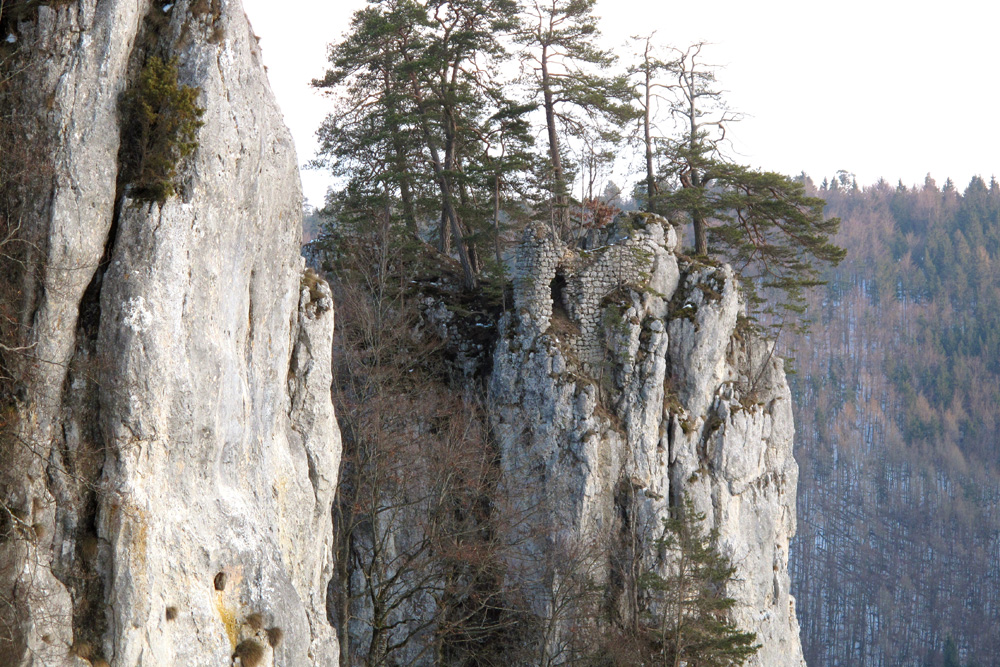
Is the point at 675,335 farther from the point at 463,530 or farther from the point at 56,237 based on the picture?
the point at 56,237

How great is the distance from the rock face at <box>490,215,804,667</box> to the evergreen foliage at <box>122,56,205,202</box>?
1077cm

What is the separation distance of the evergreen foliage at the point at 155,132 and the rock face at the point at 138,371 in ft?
0.59

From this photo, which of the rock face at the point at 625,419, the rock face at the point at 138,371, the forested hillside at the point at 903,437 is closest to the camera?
the rock face at the point at 138,371

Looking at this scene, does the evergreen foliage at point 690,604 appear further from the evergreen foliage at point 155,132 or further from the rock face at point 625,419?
the evergreen foliage at point 155,132

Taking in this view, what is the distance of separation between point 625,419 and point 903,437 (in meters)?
77.4

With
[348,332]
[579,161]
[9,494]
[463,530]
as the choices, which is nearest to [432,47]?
[579,161]

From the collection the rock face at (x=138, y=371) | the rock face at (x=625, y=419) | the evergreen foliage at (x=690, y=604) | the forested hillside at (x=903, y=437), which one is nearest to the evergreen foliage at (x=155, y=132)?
the rock face at (x=138, y=371)

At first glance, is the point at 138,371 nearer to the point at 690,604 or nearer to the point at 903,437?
the point at 690,604

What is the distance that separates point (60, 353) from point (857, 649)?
73.0m

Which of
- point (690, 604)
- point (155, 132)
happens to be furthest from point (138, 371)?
point (690, 604)

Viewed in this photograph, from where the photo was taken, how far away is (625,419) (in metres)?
20.9

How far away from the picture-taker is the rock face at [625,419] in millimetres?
20000

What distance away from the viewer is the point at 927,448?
8731 centimetres

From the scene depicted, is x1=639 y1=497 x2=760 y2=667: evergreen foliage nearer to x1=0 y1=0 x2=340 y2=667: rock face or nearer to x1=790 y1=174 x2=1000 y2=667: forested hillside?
x1=0 y1=0 x2=340 y2=667: rock face
